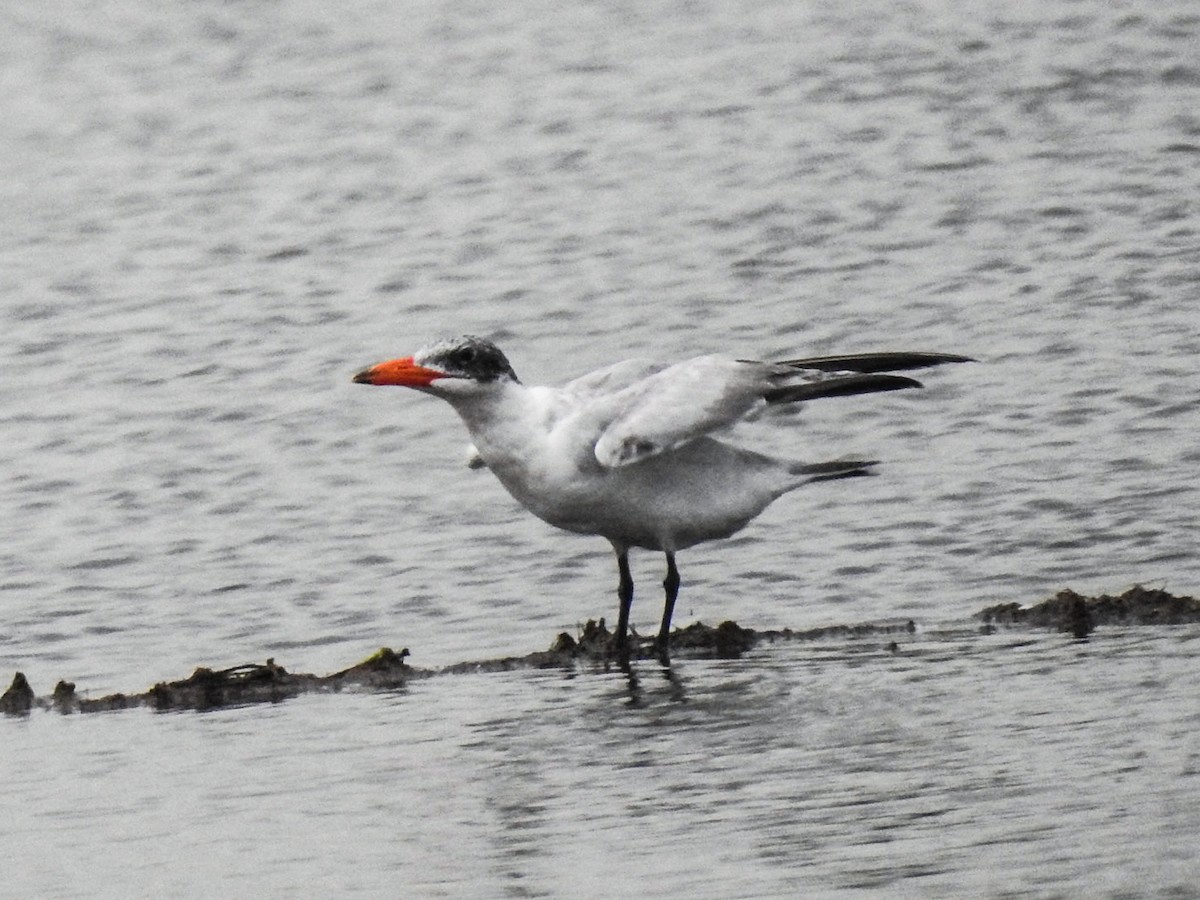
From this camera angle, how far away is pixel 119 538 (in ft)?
38.8

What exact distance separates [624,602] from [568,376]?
3.66 meters

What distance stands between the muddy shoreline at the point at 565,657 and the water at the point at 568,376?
222 millimetres

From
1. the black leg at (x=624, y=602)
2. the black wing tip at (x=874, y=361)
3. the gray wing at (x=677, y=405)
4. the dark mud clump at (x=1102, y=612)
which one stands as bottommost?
the dark mud clump at (x=1102, y=612)

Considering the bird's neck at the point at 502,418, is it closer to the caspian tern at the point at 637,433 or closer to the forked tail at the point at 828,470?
the caspian tern at the point at 637,433

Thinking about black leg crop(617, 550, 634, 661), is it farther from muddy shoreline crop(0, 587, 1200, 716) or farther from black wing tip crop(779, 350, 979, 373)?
black wing tip crop(779, 350, 979, 373)

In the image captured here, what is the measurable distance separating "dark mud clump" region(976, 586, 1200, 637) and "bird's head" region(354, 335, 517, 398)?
82.0 inches

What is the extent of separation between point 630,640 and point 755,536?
1556 millimetres

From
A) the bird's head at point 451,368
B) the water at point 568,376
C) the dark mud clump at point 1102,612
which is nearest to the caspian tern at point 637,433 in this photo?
the bird's head at point 451,368

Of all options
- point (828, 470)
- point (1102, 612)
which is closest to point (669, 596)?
point (828, 470)

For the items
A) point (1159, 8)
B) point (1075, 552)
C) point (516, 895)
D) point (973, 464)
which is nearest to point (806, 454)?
point (973, 464)

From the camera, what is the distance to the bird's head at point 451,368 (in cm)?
934

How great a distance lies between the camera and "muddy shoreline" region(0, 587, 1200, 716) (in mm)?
9148

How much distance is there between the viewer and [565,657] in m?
9.59

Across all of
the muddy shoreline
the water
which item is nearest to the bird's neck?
the muddy shoreline
